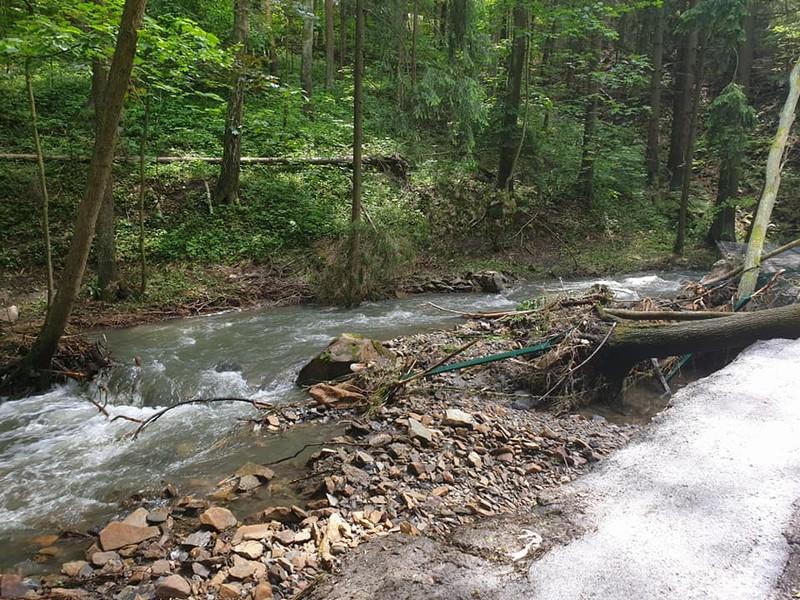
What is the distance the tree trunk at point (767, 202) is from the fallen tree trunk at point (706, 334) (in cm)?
187

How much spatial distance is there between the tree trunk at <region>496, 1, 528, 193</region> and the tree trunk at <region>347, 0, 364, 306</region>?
21.1ft

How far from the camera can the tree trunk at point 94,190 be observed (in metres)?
5.12

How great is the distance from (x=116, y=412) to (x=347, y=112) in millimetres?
17046

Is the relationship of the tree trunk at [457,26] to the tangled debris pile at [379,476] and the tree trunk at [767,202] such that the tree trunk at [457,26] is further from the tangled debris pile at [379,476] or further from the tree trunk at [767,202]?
the tangled debris pile at [379,476]

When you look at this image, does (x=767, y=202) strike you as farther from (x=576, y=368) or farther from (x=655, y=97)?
(x=655, y=97)

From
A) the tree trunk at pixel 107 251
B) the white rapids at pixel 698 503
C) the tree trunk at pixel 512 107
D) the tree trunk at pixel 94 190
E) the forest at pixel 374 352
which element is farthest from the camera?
the tree trunk at pixel 512 107

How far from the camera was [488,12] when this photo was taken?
67.2ft

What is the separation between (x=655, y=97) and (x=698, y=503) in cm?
1962

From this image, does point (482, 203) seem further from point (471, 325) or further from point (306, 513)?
point (306, 513)

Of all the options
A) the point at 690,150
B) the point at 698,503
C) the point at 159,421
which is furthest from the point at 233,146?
the point at 698,503

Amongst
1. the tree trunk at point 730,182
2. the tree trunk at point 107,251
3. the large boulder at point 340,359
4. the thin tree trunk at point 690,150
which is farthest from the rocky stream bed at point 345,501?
the tree trunk at point 730,182

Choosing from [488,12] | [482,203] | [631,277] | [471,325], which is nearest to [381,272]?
[471,325]

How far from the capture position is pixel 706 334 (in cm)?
547

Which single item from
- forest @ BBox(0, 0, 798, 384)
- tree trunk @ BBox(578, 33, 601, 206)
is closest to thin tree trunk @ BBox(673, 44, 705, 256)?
forest @ BBox(0, 0, 798, 384)
